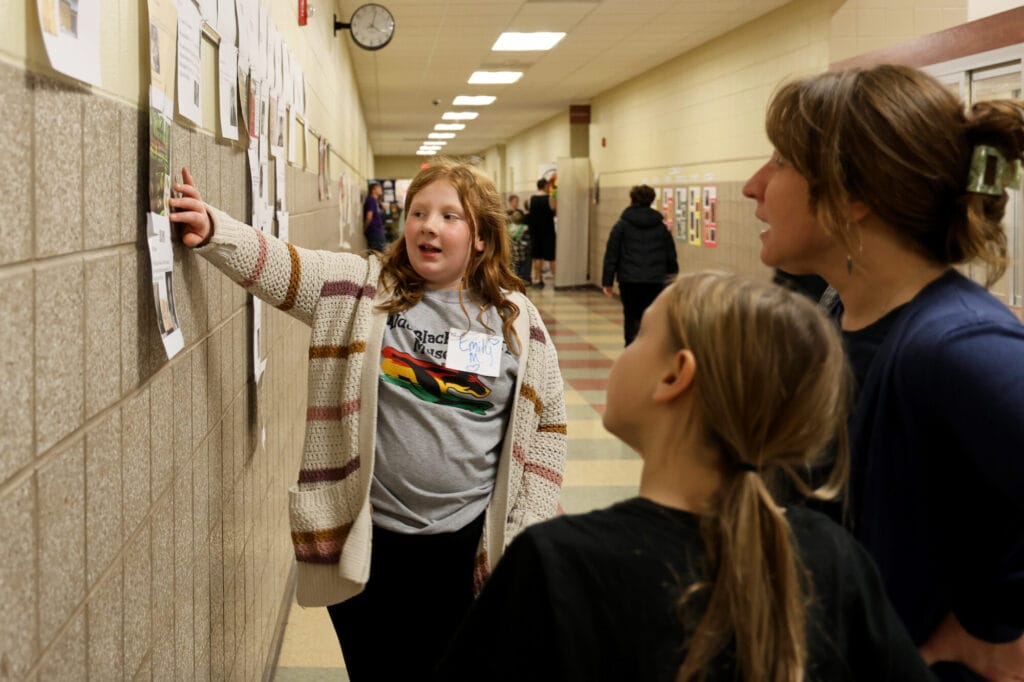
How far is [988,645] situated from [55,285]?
1186mm

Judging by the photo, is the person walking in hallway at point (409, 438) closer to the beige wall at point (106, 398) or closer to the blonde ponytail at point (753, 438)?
the beige wall at point (106, 398)

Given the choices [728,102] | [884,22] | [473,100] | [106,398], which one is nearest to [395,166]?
[473,100]

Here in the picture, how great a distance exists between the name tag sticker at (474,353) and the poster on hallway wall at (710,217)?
31.3 ft

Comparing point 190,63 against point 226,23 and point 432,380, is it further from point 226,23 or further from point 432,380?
point 432,380

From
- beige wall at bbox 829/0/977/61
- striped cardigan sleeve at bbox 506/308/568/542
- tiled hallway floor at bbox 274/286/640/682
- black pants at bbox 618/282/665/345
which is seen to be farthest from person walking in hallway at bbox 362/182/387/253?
striped cardigan sleeve at bbox 506/308/568/542

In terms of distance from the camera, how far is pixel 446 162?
2.43 metres

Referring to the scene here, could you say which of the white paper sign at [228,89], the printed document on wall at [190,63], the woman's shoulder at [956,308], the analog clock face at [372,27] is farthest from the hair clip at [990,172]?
the analog clock face at [372,27]

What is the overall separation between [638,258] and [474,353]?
632 centimetres

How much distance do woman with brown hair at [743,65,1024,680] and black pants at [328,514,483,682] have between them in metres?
1.04

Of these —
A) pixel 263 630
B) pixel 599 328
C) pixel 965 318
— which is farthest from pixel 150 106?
pixel 599 328

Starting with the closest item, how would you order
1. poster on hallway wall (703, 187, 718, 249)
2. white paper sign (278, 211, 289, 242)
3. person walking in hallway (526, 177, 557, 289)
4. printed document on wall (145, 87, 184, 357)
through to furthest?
printed document on wall (145, 87, 184, 357), white paper sign (278, 211, 289, 242), poster on hallway wall (703, 187, 718, 249), person walking in hallway (526, 177, 557, 289)

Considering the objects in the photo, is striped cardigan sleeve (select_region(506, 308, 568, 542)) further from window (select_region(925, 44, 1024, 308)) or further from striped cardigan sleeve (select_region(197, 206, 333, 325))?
window (select_region(925, 44, 1024, 308))

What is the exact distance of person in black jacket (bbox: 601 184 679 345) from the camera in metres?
8.41

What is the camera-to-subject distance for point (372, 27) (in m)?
8.50
